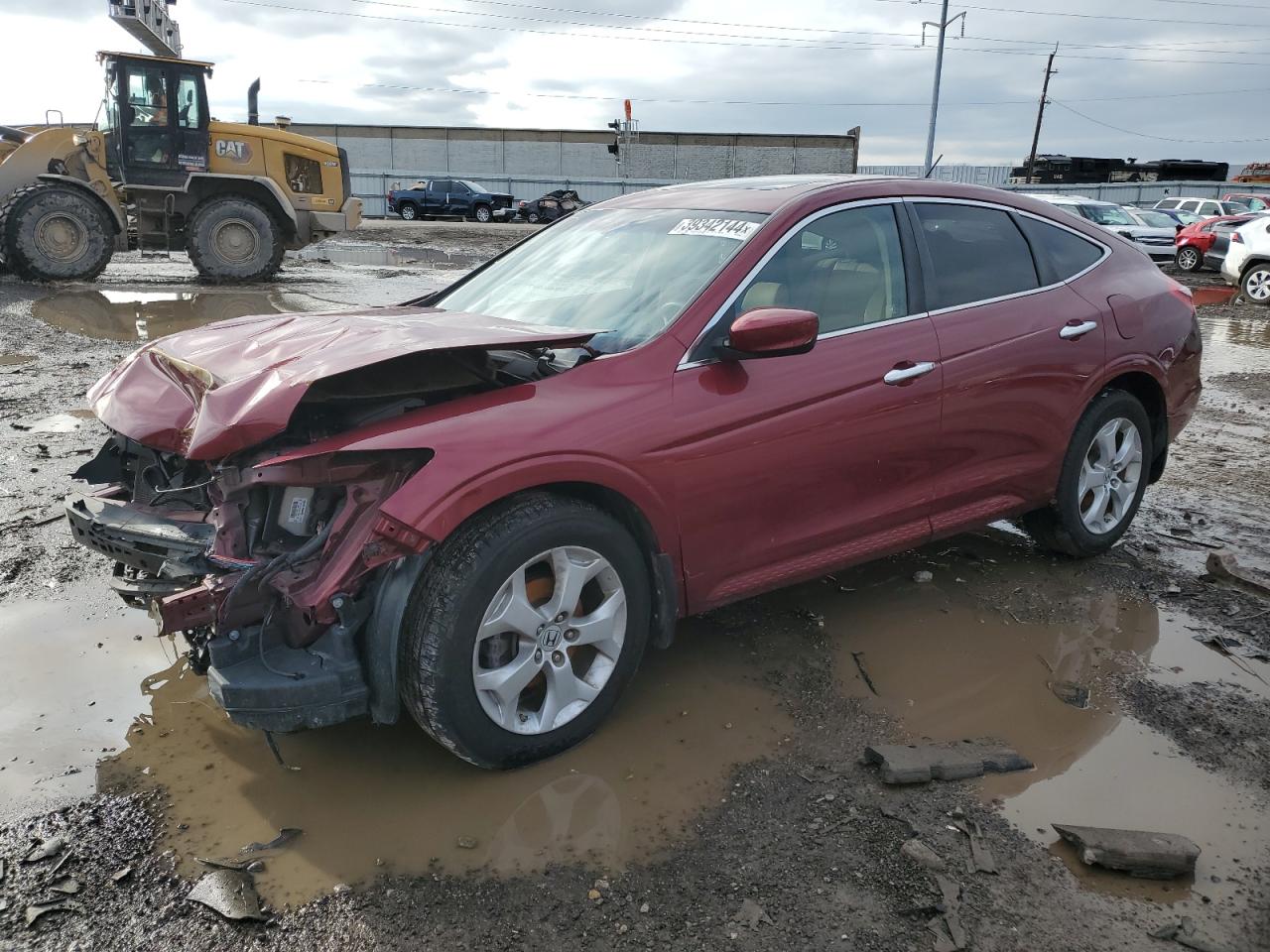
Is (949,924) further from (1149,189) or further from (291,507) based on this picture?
(1149,189)

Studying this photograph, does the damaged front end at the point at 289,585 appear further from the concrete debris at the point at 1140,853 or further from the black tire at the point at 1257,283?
the black tire at the point at 1257,283

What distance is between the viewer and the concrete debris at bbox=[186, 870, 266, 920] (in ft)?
8.07

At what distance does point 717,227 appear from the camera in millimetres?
3748

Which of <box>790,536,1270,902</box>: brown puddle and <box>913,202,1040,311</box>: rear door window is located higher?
<box>913,202,1040,311</box>: rear door window

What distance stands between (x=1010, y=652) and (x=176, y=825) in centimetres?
302

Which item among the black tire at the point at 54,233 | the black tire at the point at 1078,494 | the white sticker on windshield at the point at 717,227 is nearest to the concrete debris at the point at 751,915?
the white sticker on windshield at the point at 717,227

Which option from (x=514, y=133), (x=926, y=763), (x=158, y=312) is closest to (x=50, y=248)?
(x=158, y=312)

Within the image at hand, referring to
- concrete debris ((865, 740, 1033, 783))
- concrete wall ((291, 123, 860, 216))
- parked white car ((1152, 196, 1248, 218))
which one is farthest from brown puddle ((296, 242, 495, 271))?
concrete wall ((291, 123, 860, 216))

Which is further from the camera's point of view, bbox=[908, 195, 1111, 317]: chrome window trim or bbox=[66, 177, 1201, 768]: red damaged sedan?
bbox=[908, 195, 1111, 317]: chrome window trim

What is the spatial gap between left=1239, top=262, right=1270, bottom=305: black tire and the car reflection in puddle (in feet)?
55.5

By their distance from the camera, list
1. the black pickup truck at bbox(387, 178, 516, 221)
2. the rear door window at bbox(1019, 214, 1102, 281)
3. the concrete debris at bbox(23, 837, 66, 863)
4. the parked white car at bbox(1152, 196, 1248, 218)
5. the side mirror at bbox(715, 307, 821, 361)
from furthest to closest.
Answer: the black pickup truck at bbox(387, 178, 516, 221)
the parked white car at bbox(1152, 196, 1248, 218)
the rear door window at bbox(1019, 214, 1102, 281)
the side mirror at bbox(715, 307, 821, 361)
the concrete debris at bbox(23, 837, 66, 863)

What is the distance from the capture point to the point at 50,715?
A: 3.28 meters

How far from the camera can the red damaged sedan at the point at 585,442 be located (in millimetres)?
2752

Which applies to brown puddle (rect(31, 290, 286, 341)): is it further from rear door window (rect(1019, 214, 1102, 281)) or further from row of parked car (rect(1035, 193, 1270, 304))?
row of parked car (rect(1035, 193, 1270, 304))
